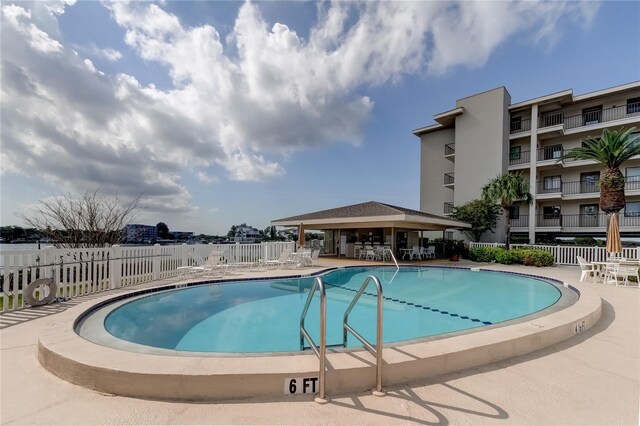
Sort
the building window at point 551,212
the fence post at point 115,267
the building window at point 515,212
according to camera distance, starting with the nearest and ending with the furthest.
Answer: the fence post at point 115,267 < the building window at point 551,212 < the building window at point 515,212

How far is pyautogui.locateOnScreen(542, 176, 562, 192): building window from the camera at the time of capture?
23.2 m

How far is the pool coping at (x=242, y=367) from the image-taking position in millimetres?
2705

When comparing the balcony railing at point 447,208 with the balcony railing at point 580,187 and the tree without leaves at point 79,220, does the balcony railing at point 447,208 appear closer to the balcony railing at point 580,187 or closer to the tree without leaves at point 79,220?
the balcony railing at point 580,187

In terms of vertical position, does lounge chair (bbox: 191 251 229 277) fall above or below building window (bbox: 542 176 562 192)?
below

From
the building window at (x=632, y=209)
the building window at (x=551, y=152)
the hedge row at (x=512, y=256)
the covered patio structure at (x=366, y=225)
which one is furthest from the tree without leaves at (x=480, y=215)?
the building window at (x=632, y=209)

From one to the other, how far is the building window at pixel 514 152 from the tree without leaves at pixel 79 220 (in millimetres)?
28552

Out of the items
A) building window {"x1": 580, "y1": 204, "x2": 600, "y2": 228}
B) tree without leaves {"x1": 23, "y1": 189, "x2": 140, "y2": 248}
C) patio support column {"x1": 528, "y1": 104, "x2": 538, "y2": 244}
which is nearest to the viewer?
tree without leaves {"x1": 23, "y1": 189, "x2": 140, "y2": 248}

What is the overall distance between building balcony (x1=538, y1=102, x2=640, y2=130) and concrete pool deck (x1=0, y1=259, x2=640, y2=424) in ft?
84.8

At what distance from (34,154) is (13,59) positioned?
17.1 ft

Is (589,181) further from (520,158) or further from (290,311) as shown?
(290,311)

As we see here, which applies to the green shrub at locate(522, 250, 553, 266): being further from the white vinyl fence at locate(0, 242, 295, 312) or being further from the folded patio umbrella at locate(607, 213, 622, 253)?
the white vinyl fence at locate(0, 242, 295, 312)

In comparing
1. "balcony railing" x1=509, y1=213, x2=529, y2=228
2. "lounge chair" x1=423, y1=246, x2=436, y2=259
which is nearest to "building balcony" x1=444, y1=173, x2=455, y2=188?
"balcony railing" x1=509, y1=213, x2=529, y2=228

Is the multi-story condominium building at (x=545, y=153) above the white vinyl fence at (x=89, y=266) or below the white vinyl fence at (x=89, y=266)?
above

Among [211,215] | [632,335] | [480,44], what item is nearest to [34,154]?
[211,215]
